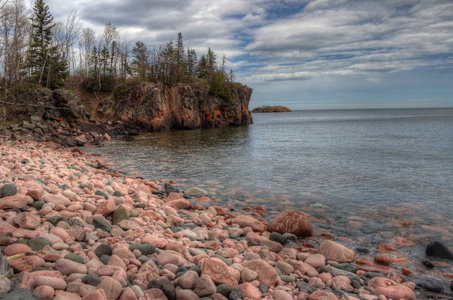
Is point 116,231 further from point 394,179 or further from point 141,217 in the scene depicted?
point 394,179

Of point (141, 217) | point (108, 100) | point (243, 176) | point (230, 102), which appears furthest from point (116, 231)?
point (230, 102)

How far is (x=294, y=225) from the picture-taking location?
762 centimetres

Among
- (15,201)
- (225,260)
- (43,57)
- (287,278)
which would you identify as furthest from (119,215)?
(43,57)

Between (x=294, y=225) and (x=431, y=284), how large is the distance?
121 inches

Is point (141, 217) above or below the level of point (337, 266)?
above

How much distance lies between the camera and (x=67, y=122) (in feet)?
116

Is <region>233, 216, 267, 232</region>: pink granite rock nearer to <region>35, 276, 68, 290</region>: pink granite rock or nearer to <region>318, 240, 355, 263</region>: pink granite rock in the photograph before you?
<region>318, 240, 355, 263</region>: pink granite rock

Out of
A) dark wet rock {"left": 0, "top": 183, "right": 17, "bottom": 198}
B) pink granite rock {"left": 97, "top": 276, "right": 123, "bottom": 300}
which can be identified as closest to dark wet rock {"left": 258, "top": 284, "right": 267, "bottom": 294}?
pink granite rock {"left": 97, "top": 276, "right": 123, "bottom": 300}

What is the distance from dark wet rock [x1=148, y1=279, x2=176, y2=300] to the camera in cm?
392

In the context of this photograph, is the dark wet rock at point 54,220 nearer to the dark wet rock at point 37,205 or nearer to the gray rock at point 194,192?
the dark wet rock at point 37,205

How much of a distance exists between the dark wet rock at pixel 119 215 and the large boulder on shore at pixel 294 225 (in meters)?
3.65

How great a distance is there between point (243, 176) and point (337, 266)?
937cm

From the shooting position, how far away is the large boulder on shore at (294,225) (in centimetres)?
758

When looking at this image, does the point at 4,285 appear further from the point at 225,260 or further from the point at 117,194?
the point at 117,194
